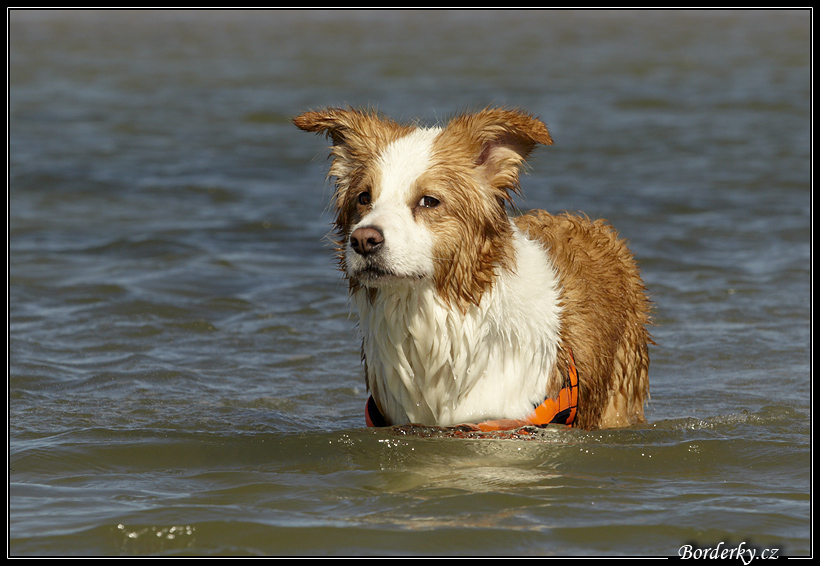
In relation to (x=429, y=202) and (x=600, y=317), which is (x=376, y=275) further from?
(x=600, y=317)

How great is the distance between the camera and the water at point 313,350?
5.06 m

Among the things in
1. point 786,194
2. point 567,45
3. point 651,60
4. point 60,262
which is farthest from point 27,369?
point 567,45

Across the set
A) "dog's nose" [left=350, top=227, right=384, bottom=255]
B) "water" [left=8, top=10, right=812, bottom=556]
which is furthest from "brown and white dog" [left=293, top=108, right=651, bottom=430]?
"water" [left=8, top=10, right=812, bottom=556]

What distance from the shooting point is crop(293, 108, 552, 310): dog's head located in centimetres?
529

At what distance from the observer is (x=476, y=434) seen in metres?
5.73

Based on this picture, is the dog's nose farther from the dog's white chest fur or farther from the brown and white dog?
the dog's white chest fur

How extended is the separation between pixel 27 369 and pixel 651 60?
2770 centimetres

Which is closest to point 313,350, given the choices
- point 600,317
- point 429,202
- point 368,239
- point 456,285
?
point 600,317

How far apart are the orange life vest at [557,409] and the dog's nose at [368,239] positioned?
3.97 feet

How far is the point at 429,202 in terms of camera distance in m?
5.50

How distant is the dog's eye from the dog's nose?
1.36 ft

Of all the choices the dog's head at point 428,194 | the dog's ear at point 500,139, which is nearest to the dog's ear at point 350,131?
the dog's head at point 428,194

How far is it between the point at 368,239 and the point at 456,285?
2.08 feet

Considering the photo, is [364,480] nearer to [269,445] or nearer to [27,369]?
[269,445]
